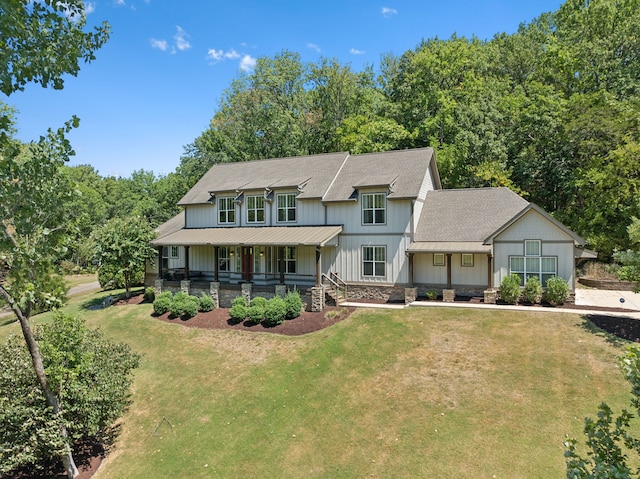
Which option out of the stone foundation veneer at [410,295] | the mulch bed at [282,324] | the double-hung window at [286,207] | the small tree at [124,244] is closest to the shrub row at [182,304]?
the mulch bed at [282,324]

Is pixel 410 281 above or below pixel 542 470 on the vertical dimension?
above

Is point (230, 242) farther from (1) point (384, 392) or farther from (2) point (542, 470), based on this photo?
(2) point (542, 470)

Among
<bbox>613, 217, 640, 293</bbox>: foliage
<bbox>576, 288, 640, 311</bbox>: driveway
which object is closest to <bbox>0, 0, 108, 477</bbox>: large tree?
<bbox>613, 217, 640, 293</bbox>: foliage

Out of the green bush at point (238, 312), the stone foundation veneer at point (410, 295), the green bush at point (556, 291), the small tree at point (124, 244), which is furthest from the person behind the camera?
the small tree at point (124, 244)

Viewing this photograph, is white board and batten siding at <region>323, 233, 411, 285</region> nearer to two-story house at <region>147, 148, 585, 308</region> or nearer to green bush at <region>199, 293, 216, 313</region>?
two-story house at <region>147, 148, 585, 308</region>

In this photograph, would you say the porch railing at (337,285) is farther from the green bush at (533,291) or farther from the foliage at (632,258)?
the foliage at (632,258)

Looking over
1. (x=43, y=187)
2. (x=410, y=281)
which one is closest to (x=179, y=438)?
(x=43, y=187)
